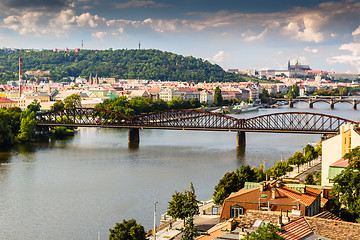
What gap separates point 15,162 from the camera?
33.4m

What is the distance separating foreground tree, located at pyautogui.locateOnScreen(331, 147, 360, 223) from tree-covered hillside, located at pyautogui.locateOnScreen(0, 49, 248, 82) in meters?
141

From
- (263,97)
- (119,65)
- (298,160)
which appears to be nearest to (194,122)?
(298,160)

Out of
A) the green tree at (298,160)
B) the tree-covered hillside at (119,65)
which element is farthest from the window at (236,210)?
the tree-covered hillside at (119,65)

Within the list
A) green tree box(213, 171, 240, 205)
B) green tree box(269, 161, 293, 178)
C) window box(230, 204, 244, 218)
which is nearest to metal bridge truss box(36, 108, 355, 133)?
green tree box(269, 161, 293, 178)

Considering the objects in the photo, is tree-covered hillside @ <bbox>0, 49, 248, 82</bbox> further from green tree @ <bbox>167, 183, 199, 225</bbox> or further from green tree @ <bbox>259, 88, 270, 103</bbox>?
green tree @ <bbox>167, 183, 199, 225</bbox>

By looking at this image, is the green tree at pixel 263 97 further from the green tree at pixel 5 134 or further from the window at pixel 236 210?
the window at pixel 236 210

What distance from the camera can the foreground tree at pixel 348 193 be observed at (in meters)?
14.5

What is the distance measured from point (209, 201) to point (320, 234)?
11271 millimetres

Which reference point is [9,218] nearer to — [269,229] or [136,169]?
[136,169]

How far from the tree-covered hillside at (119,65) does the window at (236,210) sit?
141 m

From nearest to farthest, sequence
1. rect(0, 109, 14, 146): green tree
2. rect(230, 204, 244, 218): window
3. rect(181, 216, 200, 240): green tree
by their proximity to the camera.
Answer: rect(181, 216, 200, 240): green tree < rect(230, 204, 244, 218): window < rect(0, 109, 14, 146): green tree

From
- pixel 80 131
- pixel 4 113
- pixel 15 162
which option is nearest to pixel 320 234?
pixel 15 162

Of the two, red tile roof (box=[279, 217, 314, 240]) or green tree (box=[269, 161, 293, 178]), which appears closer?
red tile roof (box=[279, 217, 314, 240])

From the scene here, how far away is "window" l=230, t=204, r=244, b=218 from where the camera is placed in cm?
1536
